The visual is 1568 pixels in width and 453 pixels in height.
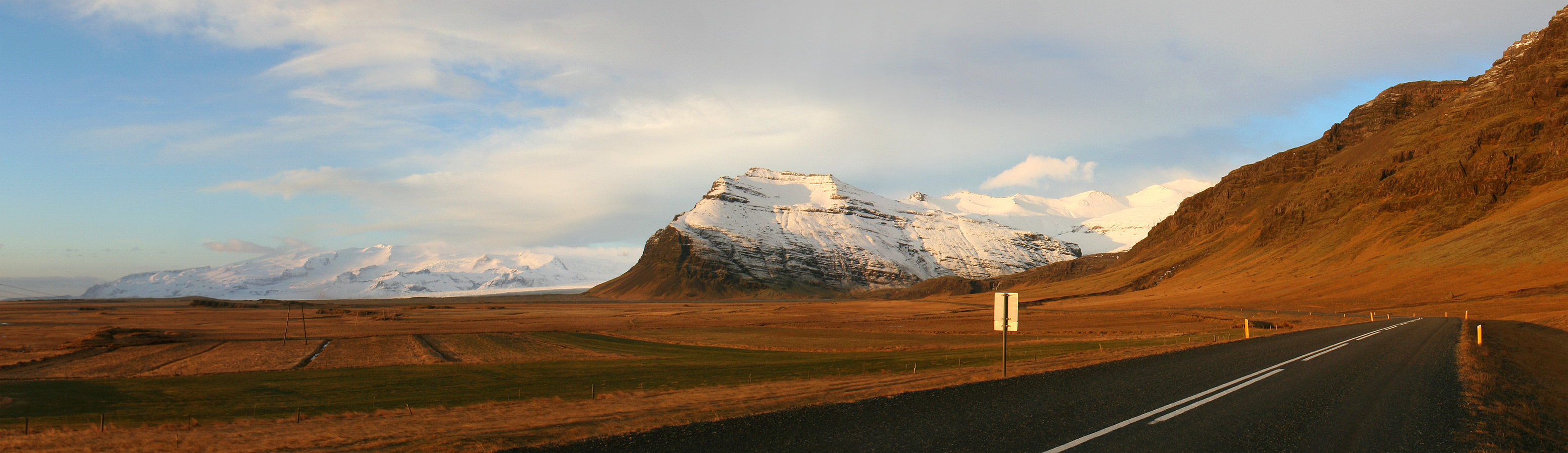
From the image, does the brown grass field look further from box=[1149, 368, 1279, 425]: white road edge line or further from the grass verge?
box=[1149, 368, 1279, 425]: white road edge line

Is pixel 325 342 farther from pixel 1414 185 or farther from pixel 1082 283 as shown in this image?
pixel 1414 185

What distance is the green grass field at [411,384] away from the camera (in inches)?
1093

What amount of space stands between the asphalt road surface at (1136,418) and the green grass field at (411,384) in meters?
12.7

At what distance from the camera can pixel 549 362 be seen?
46.7 m

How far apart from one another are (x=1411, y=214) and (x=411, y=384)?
546 feet

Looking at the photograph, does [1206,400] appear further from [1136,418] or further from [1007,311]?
[1007,311]

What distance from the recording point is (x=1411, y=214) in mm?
133125

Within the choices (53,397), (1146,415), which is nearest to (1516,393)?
(1146,415)

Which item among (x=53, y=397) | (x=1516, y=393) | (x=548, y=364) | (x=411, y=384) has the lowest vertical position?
(x=53, y=397)

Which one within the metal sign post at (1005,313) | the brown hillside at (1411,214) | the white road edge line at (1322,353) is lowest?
the white road edge line at (1322,353)

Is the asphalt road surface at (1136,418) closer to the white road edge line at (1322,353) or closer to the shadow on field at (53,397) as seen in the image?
the white road edge line at (1322,353)

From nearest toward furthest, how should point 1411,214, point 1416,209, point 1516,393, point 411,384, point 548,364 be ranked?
point 1516,393
point 411,384
point 548,364
point 1411,214
point 1416,209

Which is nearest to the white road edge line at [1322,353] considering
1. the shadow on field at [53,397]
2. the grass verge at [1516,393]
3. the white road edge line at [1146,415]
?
the white road edge line at [1146,415]

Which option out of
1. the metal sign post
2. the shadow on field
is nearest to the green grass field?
the shadow on field
